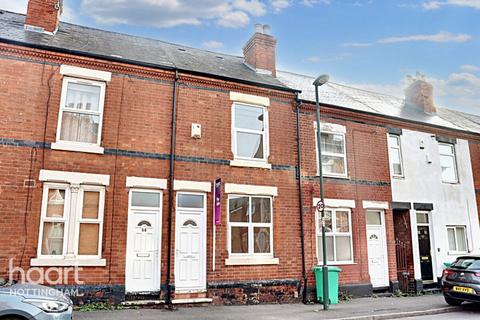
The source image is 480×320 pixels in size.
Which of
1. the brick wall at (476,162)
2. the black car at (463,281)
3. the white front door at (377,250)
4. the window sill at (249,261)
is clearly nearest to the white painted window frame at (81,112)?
the window sill at (249,261)

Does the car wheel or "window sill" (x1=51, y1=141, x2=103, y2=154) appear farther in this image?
the car wheel

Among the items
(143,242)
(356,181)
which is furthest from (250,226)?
(356,181)

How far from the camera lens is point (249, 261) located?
35.7 feet

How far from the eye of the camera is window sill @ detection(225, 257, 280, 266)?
35.0 feet

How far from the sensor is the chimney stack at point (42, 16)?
1115 centimetres

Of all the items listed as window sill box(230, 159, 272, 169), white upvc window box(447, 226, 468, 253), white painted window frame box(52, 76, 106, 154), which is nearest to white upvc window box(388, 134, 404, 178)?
white upvc window box(447, 226, 468, 253)

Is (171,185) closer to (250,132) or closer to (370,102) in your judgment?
(250,132)

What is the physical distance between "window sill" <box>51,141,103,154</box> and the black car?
398 inches

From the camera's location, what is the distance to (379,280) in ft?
42.9

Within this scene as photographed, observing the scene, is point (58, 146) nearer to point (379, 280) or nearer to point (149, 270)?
point (149, 270)

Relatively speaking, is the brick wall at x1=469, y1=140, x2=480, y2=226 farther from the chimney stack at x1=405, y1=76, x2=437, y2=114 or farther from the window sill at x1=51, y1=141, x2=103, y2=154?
the window sill at x1=51, y1=141, x2=103, y2=154

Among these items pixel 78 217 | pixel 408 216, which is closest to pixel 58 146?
pixel 78 217

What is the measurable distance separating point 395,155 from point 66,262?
39.2 ft

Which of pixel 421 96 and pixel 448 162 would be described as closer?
pixel 448 162
